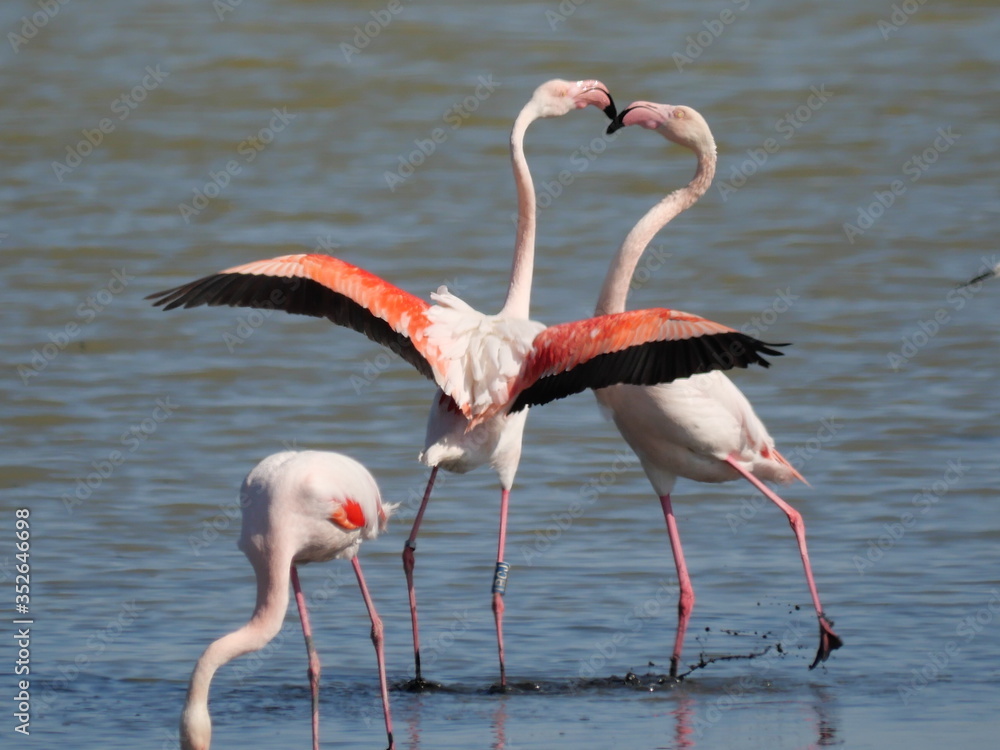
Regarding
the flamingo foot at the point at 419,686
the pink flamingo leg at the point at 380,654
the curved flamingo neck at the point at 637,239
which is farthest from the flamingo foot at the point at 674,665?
the curved flamingo neck at the point at 637,239

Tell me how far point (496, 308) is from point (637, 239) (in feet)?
15.1

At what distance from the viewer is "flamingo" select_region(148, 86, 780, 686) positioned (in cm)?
588

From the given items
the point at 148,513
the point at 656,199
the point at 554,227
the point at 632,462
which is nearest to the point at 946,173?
the point at 656,199

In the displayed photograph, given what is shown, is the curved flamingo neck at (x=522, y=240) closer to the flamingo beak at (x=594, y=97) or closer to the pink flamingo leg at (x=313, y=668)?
the flamingo beak at (x=594, y=97)

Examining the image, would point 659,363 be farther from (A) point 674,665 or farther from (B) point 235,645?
(B) point 235,645

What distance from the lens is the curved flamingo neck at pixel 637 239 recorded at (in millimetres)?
6688

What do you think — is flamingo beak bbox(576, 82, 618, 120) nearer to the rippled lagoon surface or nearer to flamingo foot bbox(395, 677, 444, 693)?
the rippled lagoon surface

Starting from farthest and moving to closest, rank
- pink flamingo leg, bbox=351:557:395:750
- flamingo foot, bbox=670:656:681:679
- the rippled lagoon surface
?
flamingo foot, bbox=670:656:681:679, the rippled lagoon surface, pink flamingo leg, bbox=351:557:395:750

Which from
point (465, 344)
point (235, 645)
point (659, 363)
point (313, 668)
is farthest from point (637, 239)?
point (235, 645)

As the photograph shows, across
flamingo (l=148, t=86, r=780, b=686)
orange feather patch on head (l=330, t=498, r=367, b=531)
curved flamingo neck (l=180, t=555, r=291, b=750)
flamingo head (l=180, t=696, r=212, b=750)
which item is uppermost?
flamingo (l=148, t=86, r=780, b=686)

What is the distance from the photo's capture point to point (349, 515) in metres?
5.51

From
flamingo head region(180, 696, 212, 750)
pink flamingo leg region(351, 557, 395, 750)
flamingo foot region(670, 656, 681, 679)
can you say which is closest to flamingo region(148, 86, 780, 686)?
pink flamingo leg region(351, 557, 395, 750)

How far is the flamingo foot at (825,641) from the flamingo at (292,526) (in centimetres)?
161

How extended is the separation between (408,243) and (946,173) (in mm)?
4838
